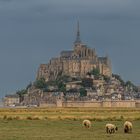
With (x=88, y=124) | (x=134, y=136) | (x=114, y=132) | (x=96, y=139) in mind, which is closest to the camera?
(x=96, y=139)

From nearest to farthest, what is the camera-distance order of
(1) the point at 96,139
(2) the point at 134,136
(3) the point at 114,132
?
(1) the point at 96,139
(2) the point at 134,136
(3) the point at 114,132

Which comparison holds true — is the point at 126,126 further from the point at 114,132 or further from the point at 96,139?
the point at 96,139

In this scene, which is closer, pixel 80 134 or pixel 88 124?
pixel 80 134

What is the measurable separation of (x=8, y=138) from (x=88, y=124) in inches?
453

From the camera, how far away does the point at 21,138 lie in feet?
115

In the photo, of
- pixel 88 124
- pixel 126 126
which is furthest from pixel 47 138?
pixel 88 124

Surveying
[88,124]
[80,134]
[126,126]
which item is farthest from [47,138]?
[88,124]

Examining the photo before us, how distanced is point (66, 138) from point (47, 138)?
96 centimetres

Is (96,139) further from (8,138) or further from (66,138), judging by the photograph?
(8,138)

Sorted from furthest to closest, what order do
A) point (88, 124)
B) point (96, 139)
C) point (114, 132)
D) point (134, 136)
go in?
point (88, 124)
point (114, 132)
point (134, 136)
point (96, 139)

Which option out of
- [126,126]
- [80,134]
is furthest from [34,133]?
[126,126]

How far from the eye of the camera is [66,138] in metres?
35.2

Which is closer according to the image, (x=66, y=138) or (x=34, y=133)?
(x=66, y=138)

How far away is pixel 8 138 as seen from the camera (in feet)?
115
